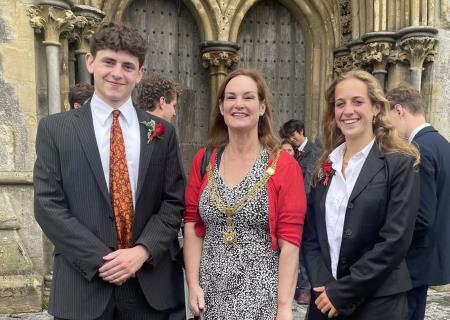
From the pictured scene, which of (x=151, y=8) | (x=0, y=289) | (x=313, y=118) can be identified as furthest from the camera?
(x=313, y=118)

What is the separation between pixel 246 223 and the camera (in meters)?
2.18

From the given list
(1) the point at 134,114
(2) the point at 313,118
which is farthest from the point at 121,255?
(2) the point at 313,118

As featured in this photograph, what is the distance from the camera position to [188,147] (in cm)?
699

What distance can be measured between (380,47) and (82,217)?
219 inches

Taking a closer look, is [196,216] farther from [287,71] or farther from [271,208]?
[287,71]

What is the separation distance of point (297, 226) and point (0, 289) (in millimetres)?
3138

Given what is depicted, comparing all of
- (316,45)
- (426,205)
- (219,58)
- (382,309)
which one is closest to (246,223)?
(382,309)

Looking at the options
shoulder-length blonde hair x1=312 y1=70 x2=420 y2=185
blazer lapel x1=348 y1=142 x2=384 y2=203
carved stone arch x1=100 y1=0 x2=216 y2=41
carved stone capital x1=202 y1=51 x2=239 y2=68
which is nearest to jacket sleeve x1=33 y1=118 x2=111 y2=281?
blazer lapel x1=348 y1=142 x2=384 y2=203

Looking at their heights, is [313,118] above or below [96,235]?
above

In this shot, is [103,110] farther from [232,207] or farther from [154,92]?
[154,92]

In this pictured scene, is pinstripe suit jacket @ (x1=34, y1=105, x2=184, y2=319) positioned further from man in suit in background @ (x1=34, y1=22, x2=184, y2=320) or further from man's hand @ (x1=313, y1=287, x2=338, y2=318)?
man's hand @ (x1=313, y1=287, x2=338, y2=318)

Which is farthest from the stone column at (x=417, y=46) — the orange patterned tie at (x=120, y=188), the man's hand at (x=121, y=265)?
the man's hand at (x=121, y=265)

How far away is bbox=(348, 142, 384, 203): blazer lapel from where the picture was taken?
84.5 inches

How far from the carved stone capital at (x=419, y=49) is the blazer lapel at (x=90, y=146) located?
5.33 metres
